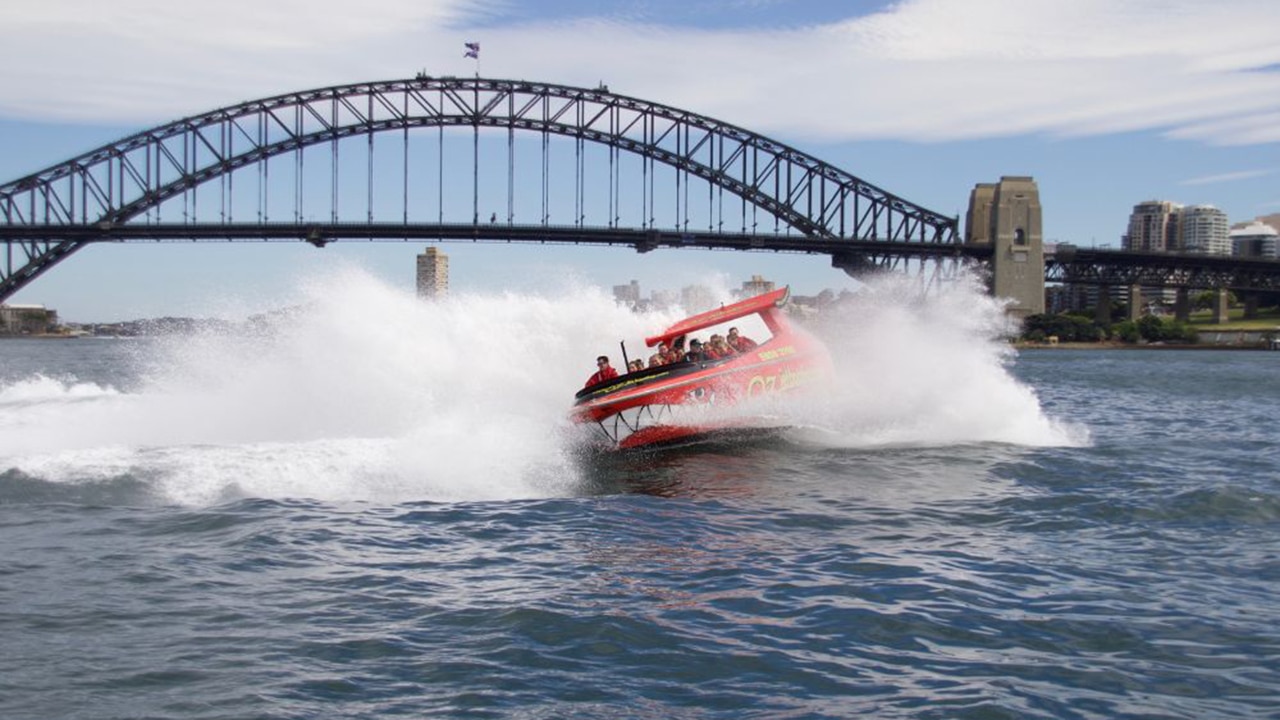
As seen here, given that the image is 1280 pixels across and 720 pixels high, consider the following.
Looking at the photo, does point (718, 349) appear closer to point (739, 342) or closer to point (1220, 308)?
point (739, 342)

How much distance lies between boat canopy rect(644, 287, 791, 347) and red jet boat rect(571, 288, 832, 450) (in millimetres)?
16

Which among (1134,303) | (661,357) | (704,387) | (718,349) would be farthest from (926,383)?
(1134,303)

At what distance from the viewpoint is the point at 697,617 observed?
8.76m

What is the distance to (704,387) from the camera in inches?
709

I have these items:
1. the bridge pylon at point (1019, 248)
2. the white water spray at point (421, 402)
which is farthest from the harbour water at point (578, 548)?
the bridge pylon at point (1019, 248)

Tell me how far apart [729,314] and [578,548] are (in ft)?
29.4

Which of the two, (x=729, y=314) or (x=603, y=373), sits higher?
(x=729, y=314)

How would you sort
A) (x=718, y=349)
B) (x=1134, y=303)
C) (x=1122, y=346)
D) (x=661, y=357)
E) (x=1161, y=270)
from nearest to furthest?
(x=661, y=357), (x=718, y=349), (x=1122, y=346), (x=1161, y=270), (x=1134, y=303)

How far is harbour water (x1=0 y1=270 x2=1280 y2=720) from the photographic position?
7.32 meters

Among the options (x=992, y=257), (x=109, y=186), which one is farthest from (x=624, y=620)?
(x=992, y=257)

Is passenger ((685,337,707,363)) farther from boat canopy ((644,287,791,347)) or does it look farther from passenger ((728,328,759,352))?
passenger ((728,328,759,352))

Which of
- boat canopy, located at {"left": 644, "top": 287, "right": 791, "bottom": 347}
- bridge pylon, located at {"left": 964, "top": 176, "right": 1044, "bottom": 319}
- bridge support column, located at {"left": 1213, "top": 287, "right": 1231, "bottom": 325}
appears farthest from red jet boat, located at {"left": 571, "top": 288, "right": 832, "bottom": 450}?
bridge support column, located at {"left": 1213, "top": 287, "right": 1231, "bottom": 325}

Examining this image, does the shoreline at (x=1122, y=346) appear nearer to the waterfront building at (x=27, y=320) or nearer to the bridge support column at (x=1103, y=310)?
the bridge support column at (x=1103, y=310)

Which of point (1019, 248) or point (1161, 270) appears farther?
point (1161, 270)
